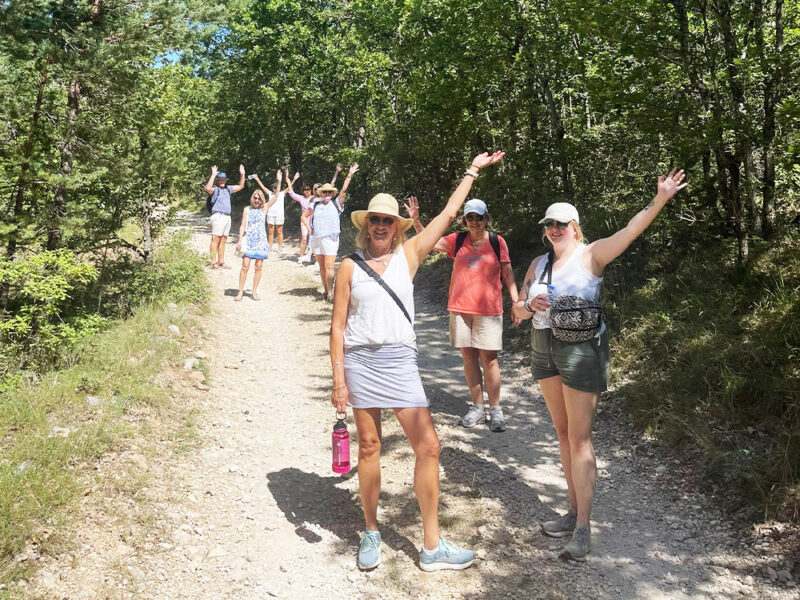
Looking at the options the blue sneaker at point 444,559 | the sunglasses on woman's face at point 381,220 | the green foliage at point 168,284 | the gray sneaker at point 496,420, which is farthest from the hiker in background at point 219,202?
the blue sneaker at point 444,559

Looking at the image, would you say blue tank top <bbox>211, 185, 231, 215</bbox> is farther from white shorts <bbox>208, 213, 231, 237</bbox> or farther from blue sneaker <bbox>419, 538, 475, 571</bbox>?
blue sneaker <bbox>419, 538, 475, 571</bbox>

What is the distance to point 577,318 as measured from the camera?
3.85 m

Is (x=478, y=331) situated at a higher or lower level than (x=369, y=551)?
higher

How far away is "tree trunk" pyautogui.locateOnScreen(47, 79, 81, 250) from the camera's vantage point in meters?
7.89

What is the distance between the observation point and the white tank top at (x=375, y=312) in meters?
3.84

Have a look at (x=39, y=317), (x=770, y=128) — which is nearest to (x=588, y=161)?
(x=770, y=128)

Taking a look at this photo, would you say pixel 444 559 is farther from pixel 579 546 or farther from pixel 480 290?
pixel 480 290

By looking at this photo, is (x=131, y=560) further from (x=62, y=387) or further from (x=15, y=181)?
(x=15, y=181)

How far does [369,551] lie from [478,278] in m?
2.82

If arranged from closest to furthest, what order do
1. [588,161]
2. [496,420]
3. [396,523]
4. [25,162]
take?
[396,523] < [496,420] < [25,162] < [588,161]

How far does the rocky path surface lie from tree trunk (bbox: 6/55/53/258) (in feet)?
9.91

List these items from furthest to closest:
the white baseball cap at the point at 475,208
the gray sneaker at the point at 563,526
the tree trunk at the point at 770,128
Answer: the tree trunk at the point at 770,128, the white baseball cap at the point at 475,208, the gray sneaker at the point at 563,526

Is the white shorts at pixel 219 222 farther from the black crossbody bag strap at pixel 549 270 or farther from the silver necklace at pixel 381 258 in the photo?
the black crossbody bag strap at pixel 549 270

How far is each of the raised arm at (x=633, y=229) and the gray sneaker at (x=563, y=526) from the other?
5.56 feet
